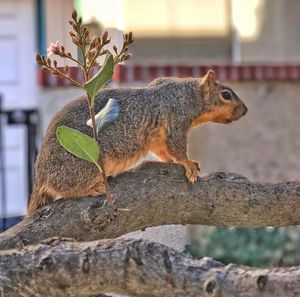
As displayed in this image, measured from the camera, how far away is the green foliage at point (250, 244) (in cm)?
483

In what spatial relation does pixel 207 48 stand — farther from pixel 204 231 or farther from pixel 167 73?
pixel 204 231

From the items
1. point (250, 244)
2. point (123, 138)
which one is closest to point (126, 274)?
point (123, 138)

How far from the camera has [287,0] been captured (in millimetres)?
6598

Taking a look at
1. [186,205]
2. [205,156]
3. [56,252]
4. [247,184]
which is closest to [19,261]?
[56,252]

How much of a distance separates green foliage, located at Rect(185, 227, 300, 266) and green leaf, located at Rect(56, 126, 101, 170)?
3.05 metres

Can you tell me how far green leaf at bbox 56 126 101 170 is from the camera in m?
1.68

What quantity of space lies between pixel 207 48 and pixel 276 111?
0.67 metres

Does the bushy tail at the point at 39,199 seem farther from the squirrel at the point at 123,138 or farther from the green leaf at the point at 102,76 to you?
the green leaf at the point at 102,76

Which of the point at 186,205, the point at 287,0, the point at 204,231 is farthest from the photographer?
the point at 287,0

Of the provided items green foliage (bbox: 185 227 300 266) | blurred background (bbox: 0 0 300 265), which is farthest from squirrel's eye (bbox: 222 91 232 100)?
blurred background (bbox: 0 0 300 265)

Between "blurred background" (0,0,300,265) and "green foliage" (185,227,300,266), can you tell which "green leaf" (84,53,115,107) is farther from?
"blurred background" (0,0,300,265)

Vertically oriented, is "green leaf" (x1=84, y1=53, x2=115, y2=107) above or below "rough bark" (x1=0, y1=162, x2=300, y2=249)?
above

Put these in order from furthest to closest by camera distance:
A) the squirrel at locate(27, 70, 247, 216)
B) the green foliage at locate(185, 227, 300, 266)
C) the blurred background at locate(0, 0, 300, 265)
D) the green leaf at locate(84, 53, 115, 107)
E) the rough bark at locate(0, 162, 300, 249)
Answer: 1. the blurred background at locate(0, 0, 300, 265)
2. the green foliage at locate(185, 227, 300, 266)
3. the squirrel at locate(27, 70, 247, 216)
4. the rough bark at locate(0, 162, 300, 249)
5. the green leaf at locate(84, 53, 115, 107)

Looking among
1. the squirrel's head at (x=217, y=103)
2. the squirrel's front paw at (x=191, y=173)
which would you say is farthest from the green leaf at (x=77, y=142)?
the squirrel's head at (x=217, y=103)
